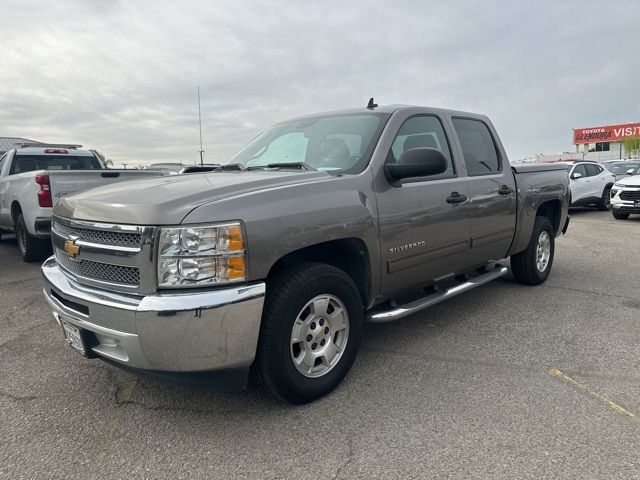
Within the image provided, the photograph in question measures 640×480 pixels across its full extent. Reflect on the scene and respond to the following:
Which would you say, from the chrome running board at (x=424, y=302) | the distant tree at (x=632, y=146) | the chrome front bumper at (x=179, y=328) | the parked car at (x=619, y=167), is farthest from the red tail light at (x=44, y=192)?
the distant tree at (x=632, y=146)

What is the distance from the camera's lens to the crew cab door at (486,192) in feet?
13.9

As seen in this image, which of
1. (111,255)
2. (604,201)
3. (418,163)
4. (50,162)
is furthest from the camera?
(604,201)

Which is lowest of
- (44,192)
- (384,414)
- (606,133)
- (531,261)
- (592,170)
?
(384,414)

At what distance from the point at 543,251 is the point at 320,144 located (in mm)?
3418

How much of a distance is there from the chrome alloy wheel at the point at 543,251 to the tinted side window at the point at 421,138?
2120 mm

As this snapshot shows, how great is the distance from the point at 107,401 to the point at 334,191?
6.41ft

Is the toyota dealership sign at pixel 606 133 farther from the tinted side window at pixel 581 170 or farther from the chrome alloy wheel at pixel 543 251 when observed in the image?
the chrome alloy wheel at pixel 543 251

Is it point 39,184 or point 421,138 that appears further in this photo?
point 39,184

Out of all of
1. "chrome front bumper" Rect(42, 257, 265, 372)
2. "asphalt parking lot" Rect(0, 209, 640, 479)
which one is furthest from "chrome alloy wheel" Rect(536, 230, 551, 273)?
"chrome front bumper" Rect(42, 257, 265, 372)

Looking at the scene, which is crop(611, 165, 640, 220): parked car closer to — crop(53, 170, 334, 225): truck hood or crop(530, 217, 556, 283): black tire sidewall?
crop(530, 217, 556, 283): black tire sidewall

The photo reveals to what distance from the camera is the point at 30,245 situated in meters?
7.24

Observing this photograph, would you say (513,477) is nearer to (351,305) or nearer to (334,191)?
(351,305)

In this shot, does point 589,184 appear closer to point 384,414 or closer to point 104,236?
point 384,414

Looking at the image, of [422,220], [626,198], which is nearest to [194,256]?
[422,220]
